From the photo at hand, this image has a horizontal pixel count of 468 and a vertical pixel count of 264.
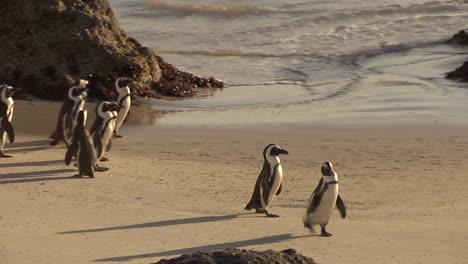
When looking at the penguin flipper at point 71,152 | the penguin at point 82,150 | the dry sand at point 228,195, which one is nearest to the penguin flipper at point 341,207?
the dry sand at point 228,195

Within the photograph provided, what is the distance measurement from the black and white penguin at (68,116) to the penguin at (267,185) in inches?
134

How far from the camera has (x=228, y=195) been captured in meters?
10.1

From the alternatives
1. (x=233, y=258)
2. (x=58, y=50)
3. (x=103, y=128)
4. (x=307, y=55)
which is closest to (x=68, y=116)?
(x=103, y=128)

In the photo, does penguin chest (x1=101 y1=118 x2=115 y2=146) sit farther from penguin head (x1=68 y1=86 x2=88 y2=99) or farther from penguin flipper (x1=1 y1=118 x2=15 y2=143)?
penguin flipper (x1=1 y1=118 x2=15 y2=143)

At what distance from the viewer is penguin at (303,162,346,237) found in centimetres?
867

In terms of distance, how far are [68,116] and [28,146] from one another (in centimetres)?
62

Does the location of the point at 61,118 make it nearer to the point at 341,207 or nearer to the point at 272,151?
the point at 272,151

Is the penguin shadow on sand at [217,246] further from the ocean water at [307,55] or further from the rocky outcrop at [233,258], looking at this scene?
the ocean water at [307,55]

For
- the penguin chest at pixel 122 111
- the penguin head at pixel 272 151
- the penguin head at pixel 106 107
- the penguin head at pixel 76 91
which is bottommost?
the penguin chest at pixel 122 111

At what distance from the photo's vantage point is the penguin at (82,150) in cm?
1052

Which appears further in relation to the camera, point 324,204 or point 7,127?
point 7,127

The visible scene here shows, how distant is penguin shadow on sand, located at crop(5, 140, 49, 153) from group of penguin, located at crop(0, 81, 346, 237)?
0.13 meters

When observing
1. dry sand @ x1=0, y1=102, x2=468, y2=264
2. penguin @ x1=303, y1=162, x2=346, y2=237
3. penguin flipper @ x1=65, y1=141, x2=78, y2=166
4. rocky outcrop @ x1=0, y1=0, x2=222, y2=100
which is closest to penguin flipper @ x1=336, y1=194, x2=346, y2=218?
penguin @ x1=303, y1=162, x2=346, y2=237

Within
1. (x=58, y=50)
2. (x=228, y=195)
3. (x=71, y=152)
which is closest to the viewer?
(x=228, y=195)
